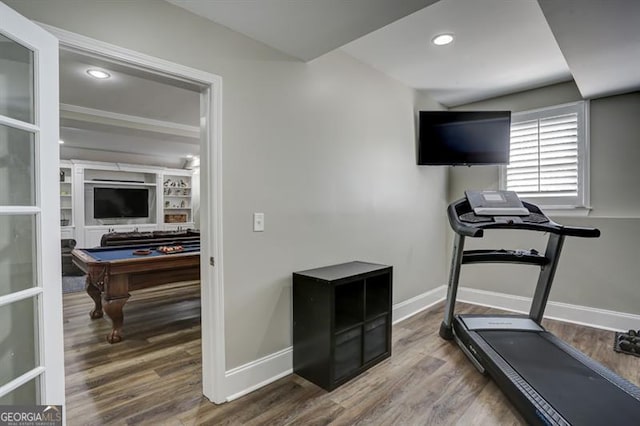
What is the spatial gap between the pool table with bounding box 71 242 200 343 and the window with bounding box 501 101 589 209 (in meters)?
3.78

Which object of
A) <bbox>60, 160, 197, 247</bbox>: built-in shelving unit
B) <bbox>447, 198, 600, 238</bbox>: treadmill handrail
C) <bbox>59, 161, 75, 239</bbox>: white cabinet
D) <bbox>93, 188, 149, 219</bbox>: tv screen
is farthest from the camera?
<bbox>93, 188, 149, 219</bbox>: tv screen

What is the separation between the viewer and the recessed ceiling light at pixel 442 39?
8.79 feet

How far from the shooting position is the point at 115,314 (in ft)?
10.4

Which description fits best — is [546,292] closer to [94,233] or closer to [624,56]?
[624,56]

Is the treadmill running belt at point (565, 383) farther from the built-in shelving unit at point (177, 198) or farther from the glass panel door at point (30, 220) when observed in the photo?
the built-in shelving unit at point (177, 198)

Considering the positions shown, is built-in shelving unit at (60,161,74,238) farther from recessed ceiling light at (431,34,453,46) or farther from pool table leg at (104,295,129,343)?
recessed ceiling light at (431,34,453,46)

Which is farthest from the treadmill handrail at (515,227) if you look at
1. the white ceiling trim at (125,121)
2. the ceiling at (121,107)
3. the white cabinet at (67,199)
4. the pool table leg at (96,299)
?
the white cabinet at (67,199)

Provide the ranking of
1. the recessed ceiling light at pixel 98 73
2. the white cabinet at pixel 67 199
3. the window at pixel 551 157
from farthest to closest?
the white cabinet at pixel 67 199 → the window at pixel 551 157 → the recessed ceiling light at pixel 98 73

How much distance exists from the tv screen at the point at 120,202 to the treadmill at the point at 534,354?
304 inches

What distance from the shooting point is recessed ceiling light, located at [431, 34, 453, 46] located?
8.79 feet

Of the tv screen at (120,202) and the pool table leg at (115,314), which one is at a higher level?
the tv screen at (120,202)

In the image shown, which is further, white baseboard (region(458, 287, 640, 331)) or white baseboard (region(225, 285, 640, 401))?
white baseboard (region(458, 287, 640, 331))

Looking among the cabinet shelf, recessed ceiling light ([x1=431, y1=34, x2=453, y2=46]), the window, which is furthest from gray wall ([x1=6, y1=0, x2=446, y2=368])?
the cabinet shelf

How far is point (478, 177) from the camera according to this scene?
4305mm
